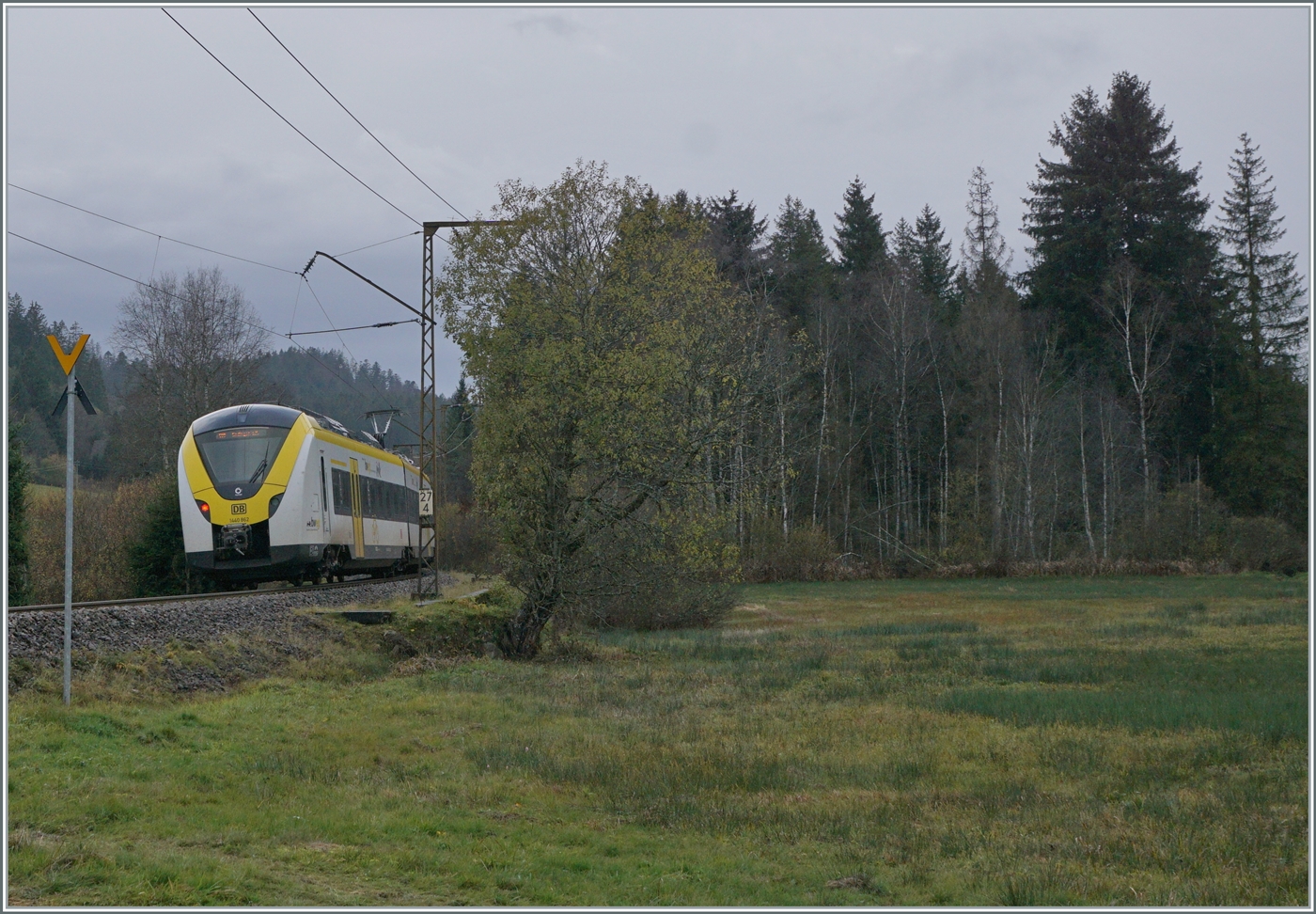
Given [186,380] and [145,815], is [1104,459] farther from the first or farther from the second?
[145,815]

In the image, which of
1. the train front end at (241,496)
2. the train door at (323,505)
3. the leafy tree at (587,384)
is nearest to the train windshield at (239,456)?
the train front end at (241,496)

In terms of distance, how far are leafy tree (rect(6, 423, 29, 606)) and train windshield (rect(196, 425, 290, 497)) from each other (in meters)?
4.30

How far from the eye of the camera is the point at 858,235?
214 ft

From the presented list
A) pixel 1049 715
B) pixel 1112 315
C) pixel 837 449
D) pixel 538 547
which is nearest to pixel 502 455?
pixel 538 547

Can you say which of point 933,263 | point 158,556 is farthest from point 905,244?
point 158,556

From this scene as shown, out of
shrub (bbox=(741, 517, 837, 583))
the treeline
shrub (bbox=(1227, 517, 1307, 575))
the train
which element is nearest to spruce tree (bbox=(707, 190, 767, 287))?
the treeline

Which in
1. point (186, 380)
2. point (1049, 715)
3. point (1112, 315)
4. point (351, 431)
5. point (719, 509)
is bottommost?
point (1049, 715)

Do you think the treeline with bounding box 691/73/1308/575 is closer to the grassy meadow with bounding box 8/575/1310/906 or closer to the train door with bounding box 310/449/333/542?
the train door with bounding box 310/449/333/542

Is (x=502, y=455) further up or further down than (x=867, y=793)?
further up

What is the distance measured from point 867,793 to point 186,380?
39713 millimetres

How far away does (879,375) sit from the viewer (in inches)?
2163

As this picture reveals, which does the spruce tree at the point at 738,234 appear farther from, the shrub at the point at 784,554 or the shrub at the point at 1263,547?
the shrub at the point at 1263,547

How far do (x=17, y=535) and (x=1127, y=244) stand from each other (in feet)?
170

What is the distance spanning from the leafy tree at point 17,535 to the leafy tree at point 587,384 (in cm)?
966
